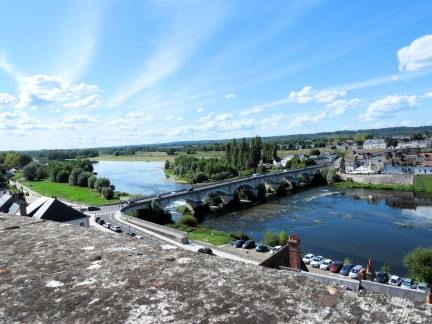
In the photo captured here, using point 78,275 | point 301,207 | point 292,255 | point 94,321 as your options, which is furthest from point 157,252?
point 301,207

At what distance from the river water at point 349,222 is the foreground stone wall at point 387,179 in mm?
7718

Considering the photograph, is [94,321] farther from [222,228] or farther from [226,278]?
[222,228]

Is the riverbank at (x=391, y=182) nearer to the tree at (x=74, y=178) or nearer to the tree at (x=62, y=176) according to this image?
the tree at (x=74, y=178)

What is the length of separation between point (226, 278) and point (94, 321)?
0.98 meters

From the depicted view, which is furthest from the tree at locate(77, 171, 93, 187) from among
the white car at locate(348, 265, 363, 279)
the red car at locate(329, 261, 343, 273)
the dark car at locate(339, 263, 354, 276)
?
the white car at locate(348, 265, 363, 279)

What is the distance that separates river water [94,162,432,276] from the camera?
28461 mm

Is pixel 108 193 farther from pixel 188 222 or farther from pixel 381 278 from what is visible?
pixel 381 278

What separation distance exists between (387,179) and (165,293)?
239 ft

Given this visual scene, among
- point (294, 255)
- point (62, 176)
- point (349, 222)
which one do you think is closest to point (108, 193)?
point (62, 176)

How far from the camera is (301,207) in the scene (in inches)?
1879

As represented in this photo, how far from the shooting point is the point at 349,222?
124 ft

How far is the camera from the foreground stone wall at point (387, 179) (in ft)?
210

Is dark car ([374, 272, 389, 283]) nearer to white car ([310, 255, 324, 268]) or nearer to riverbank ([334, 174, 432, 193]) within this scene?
white car ([310, 255, 324, 268])

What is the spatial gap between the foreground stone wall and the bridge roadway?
465 inches
